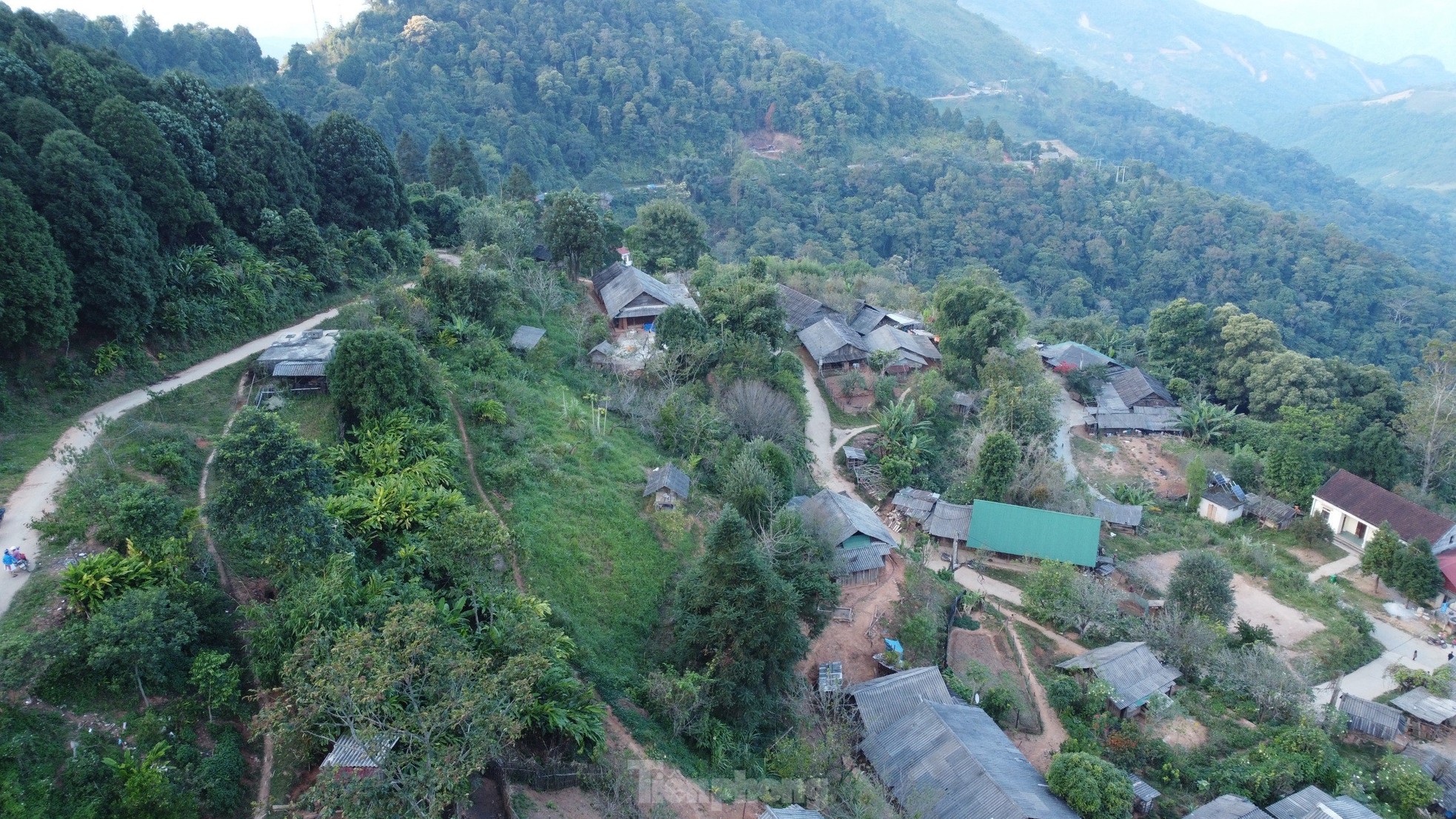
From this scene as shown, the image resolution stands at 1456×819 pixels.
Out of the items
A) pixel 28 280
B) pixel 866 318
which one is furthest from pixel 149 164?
pixel 866 318

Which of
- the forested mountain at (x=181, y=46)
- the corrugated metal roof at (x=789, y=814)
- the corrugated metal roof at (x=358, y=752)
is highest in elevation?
the forested mountain at (x=181, y=46)

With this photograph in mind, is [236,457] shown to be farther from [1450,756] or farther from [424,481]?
[1450,756]

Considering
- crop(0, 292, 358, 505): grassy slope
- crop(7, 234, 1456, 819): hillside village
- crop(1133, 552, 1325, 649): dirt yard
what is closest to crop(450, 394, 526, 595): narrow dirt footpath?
crop(7, 234, 1456, 819): hillside village

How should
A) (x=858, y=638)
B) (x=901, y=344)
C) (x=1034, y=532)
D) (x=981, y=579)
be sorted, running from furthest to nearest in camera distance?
(x=901, y=344) < (x=1034, y=532) < (x=981, y=579) < (x=858, y=638)

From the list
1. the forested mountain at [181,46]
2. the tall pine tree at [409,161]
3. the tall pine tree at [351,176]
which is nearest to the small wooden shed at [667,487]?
the tall pine tree at [351,176]

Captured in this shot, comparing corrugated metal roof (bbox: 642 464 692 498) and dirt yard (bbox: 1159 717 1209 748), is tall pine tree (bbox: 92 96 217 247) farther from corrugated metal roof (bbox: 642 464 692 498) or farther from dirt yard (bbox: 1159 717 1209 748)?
dirt yard (bbox: 1159 717 1209 748)

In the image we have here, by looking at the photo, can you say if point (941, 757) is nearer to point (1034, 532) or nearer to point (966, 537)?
point (966, 537)

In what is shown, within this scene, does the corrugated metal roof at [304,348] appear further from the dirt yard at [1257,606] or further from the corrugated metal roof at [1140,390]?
the corrugated metal roof at [1140,390]
